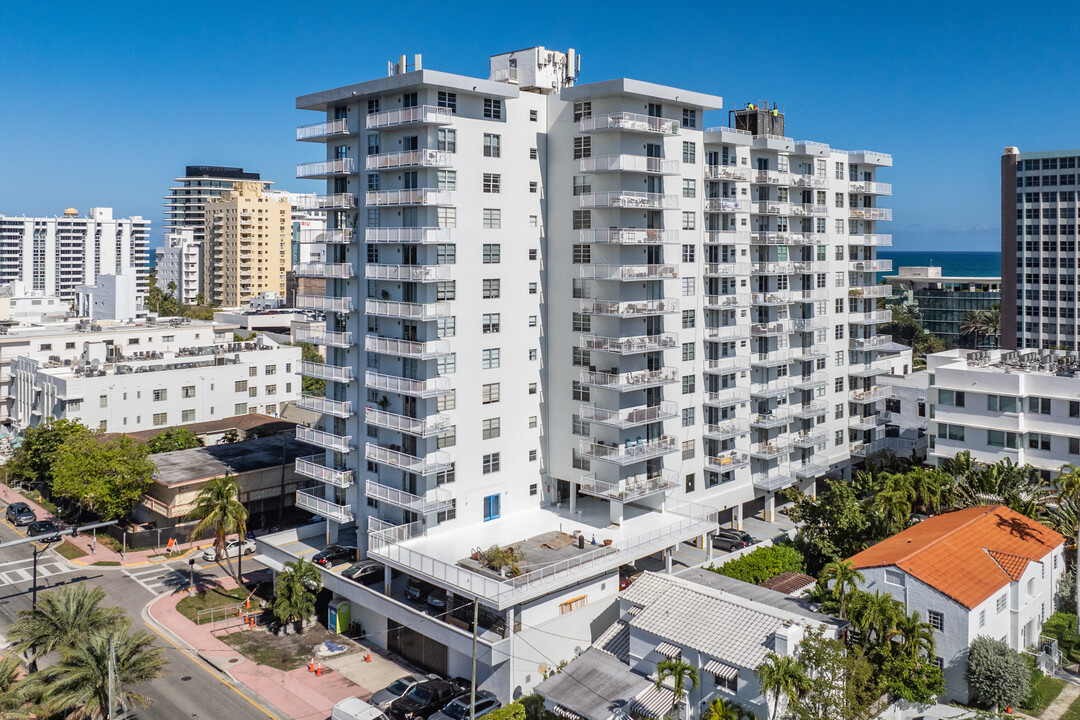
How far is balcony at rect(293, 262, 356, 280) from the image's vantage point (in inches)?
2463

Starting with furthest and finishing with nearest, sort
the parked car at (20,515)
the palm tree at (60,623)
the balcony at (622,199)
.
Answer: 1. the parked car at (20,515)
2. the balcony at (622,199)
3. the palm tree at (60,623)

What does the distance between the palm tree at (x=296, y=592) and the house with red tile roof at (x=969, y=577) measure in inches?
1365

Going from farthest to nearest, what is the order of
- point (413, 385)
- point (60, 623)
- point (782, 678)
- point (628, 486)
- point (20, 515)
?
point (20, 515)
point (628, 486)
point (413, 385)
point (60, 623)
point (782, 678)

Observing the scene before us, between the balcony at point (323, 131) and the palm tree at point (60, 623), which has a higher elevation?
the balcony at point (323, 131)

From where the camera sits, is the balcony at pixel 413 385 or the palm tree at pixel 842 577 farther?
the balcony at pixel 413 385

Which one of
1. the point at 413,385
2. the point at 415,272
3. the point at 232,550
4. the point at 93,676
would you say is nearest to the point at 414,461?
the point at 413,385

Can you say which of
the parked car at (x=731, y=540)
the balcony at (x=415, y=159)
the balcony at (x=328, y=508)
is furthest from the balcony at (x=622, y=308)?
the balcony at (x=328, y=508)

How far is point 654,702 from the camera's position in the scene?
45469mm

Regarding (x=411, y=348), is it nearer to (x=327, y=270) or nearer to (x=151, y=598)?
(x=327, y=270)

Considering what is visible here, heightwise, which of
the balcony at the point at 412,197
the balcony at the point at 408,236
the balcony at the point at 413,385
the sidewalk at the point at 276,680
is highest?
the balcony at the point at 412,197

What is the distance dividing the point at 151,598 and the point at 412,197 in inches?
1379

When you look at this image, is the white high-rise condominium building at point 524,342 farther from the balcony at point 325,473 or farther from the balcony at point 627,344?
the balcony at point 325,473

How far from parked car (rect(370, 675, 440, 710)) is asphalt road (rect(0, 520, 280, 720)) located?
19.1 feet

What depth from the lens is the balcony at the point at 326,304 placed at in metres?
62.9
